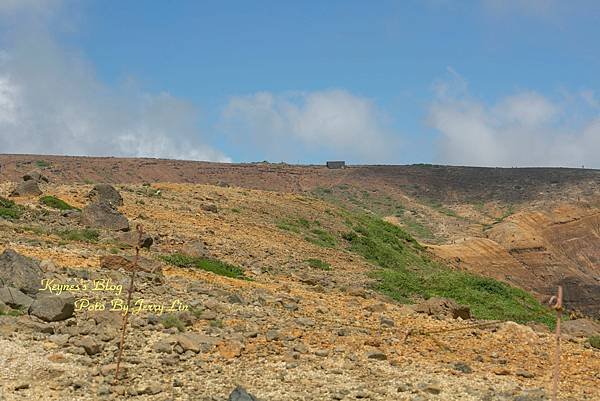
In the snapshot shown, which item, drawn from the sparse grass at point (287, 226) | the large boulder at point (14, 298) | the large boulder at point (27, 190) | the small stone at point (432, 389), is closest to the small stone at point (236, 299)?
the large boulder at point (14, 298)

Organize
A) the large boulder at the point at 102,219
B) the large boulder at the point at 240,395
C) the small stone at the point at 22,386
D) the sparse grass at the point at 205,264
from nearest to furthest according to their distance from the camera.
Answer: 1. the large boulder at the point at 240,395
2. the small stone at the point at 22,386
3. the sparse grass at the point at 205,264
4. the large boulder at the point at 102,219

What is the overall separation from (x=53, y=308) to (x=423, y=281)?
1466 cm

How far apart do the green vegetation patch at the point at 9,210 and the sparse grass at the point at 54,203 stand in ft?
3.80

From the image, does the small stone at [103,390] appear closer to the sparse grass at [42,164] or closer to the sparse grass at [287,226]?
the sparse grass at [287,226]

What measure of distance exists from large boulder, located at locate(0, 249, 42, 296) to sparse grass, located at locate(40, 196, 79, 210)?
10266 millimetres

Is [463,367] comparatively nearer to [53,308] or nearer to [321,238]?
[53,308]

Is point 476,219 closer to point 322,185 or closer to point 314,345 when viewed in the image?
point 322,185

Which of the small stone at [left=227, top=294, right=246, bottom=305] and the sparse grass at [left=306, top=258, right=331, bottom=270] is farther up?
the sparse grass at [left=306, top=258, right=331, bottom=270]

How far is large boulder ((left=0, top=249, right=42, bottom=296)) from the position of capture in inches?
454

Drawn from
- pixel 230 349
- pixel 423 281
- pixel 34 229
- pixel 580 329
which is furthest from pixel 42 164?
pixel 580 329

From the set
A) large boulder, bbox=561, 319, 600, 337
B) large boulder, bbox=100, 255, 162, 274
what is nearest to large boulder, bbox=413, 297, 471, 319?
large boulder, bbox=561, 319, 600, 337

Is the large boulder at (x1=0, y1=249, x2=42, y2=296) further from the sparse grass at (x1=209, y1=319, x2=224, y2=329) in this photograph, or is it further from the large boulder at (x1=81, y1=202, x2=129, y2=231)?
the large boulder at (x1=81, y1=202, x2=129, y2=231)

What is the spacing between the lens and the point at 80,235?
18.0 metres

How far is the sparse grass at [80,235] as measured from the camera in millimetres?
17656
